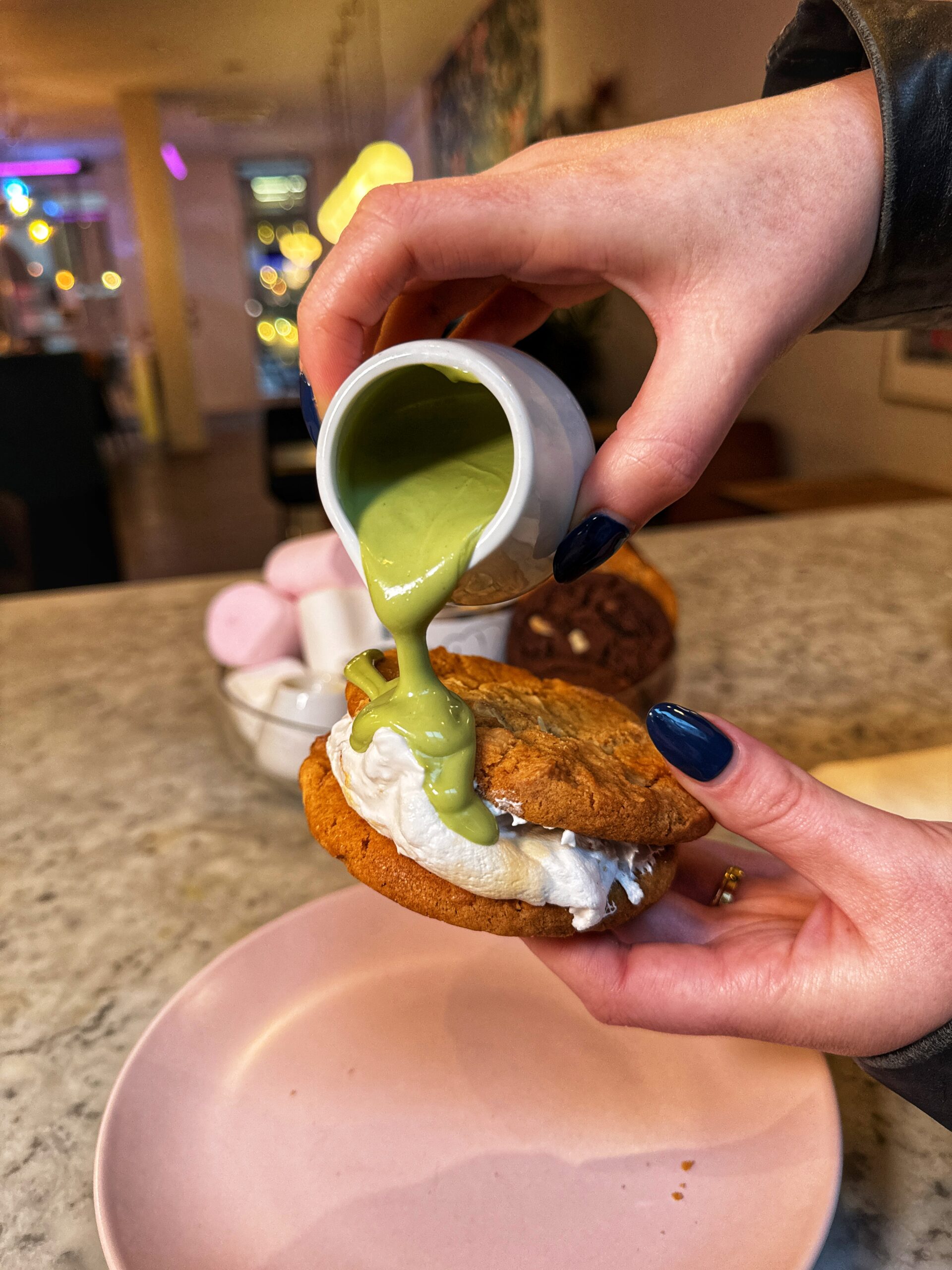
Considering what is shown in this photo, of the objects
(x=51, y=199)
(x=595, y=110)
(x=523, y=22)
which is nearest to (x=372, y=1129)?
(x=595, y=110)

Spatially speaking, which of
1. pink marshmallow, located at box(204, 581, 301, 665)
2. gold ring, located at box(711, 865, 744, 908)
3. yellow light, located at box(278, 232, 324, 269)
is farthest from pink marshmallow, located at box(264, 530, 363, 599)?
yellow light, located at box(278, 232, 324, 269)

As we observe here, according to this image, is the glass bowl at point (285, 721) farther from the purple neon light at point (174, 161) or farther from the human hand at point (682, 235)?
the purple neon light at point (174, 161)

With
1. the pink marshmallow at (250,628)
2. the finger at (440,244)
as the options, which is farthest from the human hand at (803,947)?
the pink marshmallow at (250,628)

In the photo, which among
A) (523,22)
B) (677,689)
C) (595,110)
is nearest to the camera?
(677,689)

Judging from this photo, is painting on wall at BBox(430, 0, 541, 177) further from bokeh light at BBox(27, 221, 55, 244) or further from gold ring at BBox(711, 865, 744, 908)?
gold ring at BBox(711, 865, 744, 908)

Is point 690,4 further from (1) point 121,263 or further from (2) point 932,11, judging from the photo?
(1) point 121,263

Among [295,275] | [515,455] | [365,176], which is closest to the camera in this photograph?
[515,455]

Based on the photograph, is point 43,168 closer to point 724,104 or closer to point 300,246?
point 300,246

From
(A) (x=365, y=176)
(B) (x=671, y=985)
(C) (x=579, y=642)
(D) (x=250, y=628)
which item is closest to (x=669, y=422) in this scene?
(B) (x=671, y=985)
